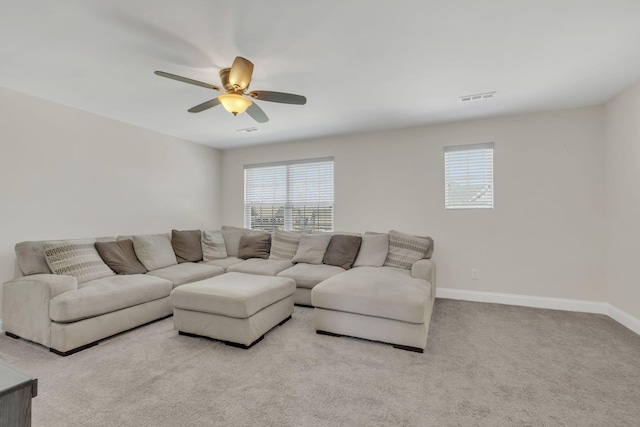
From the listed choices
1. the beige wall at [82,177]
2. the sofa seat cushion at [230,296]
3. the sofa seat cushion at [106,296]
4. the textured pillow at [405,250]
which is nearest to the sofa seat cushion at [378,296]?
the sofa seat cushion at [230,296]

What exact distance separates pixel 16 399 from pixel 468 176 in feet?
Result: 14.5

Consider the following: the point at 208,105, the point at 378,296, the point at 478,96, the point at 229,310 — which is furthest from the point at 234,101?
the point at 478,96

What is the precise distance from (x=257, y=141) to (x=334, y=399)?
423cm

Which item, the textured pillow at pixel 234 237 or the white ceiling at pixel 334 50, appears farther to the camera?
the textured pillow at pixel 234 237

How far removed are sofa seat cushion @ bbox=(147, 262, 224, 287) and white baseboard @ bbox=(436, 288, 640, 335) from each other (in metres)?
3.16

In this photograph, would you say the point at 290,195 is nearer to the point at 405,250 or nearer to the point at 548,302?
the point at 405,250

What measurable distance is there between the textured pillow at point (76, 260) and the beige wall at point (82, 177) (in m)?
0.48

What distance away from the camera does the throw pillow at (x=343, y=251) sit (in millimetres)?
3867

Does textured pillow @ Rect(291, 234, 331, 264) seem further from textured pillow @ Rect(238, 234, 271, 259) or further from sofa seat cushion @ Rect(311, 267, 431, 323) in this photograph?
sofa seat cushion @ Rect(311, 267, 431, 323)

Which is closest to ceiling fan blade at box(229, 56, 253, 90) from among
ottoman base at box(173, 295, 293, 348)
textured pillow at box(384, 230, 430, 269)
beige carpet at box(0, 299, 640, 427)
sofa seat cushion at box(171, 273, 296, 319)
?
sofa seat cushion at box(171, 273, 296, 319)

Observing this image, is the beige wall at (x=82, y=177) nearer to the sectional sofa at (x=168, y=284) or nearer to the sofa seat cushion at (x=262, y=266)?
the sectional sofa at (x=168, y=284)

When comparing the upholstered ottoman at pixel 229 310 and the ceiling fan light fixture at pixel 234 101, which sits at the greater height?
the ceiling fan light fixture at pixel 234 101

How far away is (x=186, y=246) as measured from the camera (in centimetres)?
426

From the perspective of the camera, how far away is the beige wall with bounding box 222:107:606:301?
348cm
